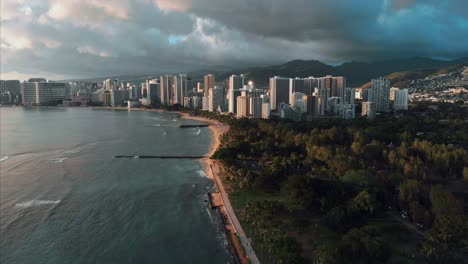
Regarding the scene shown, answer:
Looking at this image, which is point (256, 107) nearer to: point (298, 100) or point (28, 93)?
point (298, 100)

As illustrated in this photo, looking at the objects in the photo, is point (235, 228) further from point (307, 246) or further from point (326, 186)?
point (326, 186)

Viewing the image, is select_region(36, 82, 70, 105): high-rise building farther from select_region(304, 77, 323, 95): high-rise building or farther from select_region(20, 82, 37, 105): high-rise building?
select_region(304, 77, 323, 95): high-rise building

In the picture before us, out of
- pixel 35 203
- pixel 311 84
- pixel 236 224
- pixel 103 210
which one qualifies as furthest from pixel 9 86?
pixel 236 224

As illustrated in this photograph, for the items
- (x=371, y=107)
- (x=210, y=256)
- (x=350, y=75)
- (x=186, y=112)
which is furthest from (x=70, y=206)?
(x=350, y=75)

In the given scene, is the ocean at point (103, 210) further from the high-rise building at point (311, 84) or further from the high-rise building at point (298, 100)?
the high-rise building at point (311, 84)

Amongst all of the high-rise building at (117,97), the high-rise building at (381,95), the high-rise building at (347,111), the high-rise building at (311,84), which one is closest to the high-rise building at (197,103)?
the high-rise building at (311,84)

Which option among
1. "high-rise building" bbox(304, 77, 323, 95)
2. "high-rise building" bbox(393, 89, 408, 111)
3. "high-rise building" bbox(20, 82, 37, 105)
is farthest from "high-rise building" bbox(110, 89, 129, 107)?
"high-rise building" bbox(393, 89, 408, 111)
